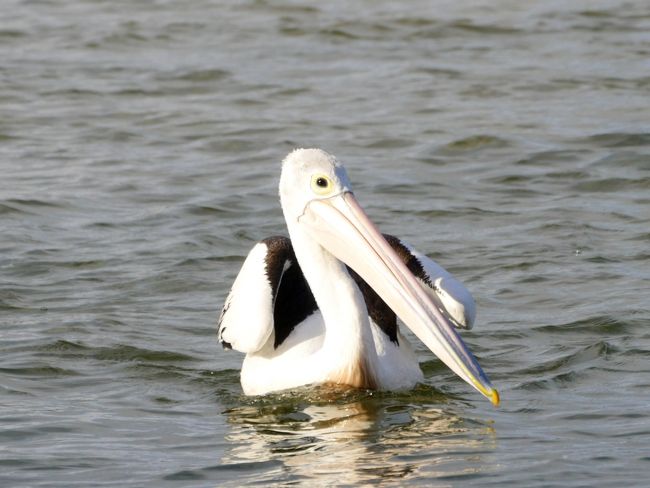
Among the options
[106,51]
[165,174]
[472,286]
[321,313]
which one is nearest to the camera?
[321,313]

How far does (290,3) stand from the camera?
17266 mm

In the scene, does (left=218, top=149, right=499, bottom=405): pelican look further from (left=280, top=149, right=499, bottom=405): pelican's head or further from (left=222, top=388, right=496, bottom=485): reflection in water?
(left=222, top=388, right=496, bottom=485): reflection in water

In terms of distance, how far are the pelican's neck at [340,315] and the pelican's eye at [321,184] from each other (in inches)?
9.0

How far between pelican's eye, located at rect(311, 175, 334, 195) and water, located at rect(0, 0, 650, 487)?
2.91 feet

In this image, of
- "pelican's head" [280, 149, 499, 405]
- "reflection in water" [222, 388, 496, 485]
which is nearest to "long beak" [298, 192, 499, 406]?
"pelican's head" [280, 149, 499, 405]

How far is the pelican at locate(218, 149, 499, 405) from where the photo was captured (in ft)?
20.4

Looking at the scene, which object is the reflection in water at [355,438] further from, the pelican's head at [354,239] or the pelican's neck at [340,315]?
the pelican's head at [354,239]

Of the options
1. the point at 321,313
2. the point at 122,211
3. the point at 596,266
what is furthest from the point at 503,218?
the point at 321,313

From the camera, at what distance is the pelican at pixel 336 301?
6215 mm

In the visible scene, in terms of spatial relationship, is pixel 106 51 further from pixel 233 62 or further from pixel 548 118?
pixel 548 118

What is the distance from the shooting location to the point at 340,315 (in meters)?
6.41

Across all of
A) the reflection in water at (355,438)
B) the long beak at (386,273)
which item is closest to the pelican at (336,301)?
the long beak at (386,273)

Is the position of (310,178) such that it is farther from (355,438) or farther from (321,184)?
(355,438)

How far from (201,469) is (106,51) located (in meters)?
10.5
